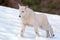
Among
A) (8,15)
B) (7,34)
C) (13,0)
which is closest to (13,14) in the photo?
(8,15)

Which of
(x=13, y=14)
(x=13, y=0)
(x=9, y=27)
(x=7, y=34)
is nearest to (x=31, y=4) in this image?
(x=13, y=0)

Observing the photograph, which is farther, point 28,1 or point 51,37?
point 28,1

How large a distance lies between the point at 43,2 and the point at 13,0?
0.96 m

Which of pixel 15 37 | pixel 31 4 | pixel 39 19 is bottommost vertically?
pixel 15 37

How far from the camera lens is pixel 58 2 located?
24.2 ft

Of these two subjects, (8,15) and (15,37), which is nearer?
(15,37)

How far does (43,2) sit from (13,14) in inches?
104

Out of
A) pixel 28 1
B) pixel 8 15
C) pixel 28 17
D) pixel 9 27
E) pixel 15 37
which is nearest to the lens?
pixel 28 17

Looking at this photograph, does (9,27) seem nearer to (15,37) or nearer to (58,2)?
(15,37)

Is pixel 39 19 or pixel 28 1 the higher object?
pixel 28 1

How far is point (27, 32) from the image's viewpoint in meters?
3.58

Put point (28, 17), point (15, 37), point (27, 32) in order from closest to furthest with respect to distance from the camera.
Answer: point (28, 17) → point (15, 37) → point (27, 32)

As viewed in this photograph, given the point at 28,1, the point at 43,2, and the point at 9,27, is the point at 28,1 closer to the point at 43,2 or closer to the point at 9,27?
the point at 43,2

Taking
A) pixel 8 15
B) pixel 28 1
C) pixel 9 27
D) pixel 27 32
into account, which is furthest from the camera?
pixel 28 1
